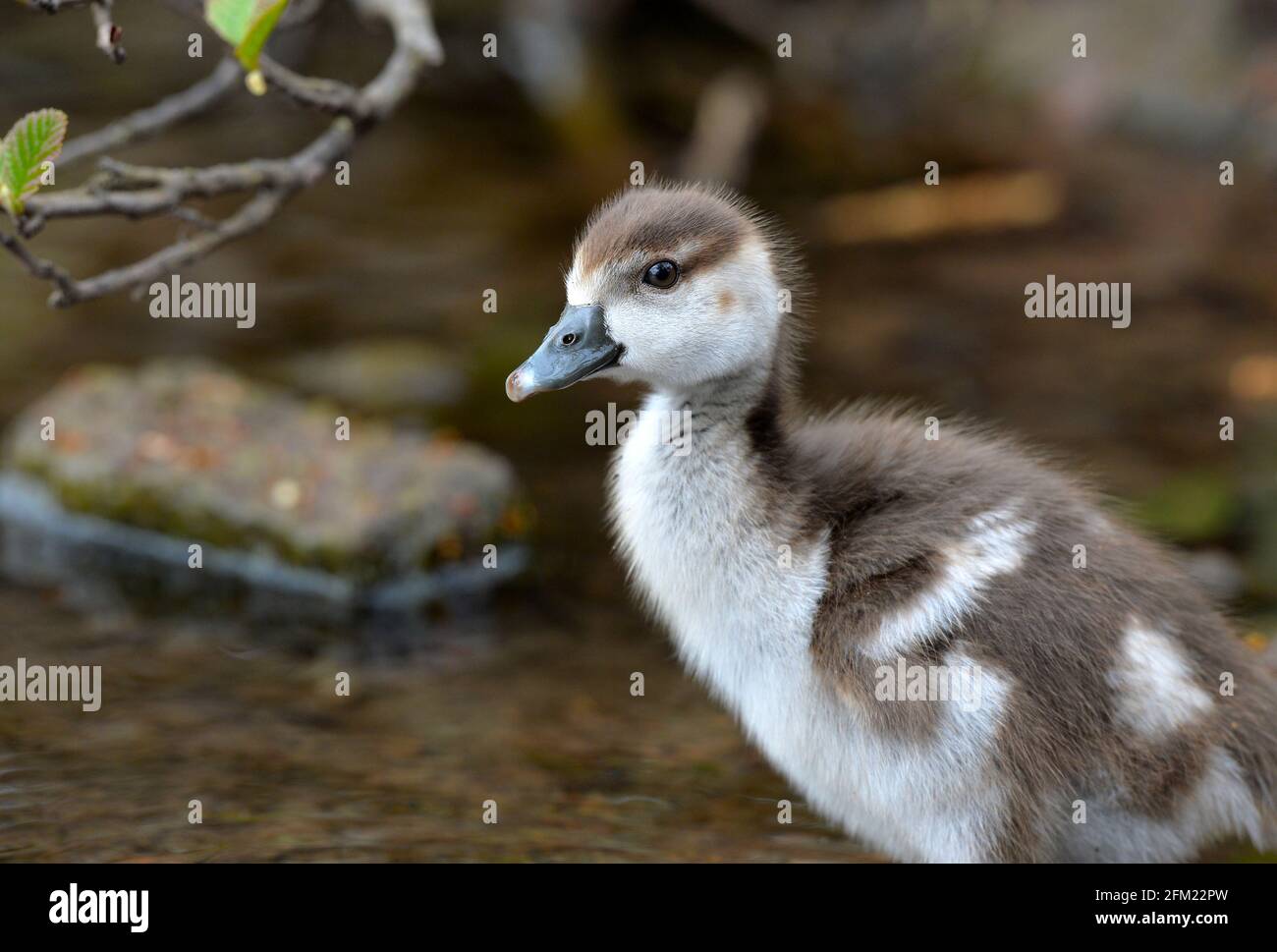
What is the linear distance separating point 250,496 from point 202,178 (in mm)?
2349

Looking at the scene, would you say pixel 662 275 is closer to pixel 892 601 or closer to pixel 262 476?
pixel 892 601

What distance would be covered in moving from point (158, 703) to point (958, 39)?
32.7 ft

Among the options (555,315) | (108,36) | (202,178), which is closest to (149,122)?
(202,178)

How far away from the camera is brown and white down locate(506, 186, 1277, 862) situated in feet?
14.0

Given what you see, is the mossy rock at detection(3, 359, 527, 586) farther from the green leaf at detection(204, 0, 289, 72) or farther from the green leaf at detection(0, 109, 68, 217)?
the green leaf at detection(204, 0, 289, 72)

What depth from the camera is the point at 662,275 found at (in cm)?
457

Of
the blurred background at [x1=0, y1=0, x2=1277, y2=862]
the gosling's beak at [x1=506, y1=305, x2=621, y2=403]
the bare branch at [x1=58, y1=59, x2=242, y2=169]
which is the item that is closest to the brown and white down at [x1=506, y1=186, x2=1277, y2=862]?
the gosling's beak at [x1=506, y1=305, x2=621, y2=403]

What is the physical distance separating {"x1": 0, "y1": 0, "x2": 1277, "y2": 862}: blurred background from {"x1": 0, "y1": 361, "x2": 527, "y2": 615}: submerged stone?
0.45 ft

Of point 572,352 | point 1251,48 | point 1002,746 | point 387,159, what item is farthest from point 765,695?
point 1251,48

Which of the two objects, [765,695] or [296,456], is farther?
[296,456]

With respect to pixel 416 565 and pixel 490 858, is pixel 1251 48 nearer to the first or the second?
pixel 416 565

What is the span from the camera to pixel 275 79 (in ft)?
15.1

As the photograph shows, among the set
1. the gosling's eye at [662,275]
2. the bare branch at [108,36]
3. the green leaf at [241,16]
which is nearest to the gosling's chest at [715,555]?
the gosling's eye at [662,275]

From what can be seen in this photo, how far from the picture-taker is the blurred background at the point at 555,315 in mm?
5184
